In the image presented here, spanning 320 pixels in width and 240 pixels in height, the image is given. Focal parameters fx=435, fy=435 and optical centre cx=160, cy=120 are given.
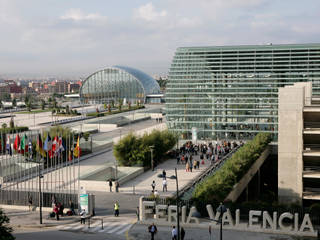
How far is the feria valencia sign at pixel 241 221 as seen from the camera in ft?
79.7

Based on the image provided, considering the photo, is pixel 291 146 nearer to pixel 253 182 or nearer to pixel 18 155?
pixel 253 182

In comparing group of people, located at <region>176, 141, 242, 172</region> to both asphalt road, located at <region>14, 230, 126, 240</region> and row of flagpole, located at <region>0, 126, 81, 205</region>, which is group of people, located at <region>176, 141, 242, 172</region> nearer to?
row of flagpole, located at <region>0, 126, 81, 205</region>

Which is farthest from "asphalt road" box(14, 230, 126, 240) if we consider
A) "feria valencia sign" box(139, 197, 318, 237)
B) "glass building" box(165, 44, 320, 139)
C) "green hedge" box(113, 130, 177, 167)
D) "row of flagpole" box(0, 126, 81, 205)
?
"glass building" box(165, 44, 320, 139)

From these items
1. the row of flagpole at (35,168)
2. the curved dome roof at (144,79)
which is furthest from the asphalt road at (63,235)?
the curved dome roof at (144,79)

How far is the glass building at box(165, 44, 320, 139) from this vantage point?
2557 inches


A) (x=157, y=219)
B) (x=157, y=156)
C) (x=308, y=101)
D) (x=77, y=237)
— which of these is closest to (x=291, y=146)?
(x=308, y=101)

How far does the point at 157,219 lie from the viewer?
87.7 ft

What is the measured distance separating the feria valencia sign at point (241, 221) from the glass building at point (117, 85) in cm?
12512

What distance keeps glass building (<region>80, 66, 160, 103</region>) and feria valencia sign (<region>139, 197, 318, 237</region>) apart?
125115 mm

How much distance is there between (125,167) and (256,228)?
21.1m

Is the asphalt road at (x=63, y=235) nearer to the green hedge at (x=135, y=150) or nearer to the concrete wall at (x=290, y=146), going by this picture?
the concrete wall at (x=290, y=146)

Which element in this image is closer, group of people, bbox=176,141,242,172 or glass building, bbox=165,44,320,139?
group of people, bbox=176,141,242,172

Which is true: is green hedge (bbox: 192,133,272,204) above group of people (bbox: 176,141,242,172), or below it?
above

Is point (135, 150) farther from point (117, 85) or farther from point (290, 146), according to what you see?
point (117, 85)
